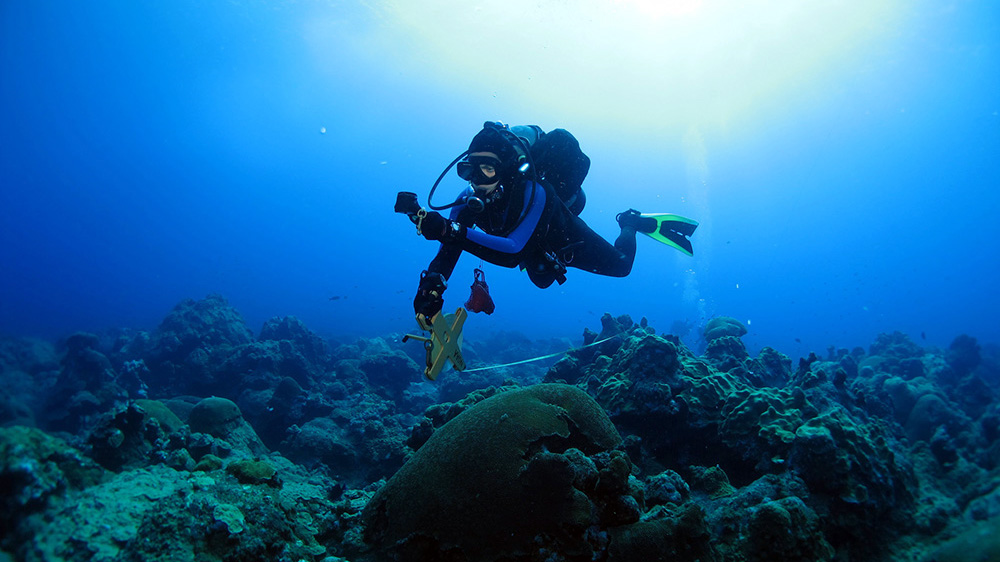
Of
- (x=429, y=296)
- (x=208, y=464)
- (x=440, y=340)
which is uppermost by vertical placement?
(x=429, y=296)

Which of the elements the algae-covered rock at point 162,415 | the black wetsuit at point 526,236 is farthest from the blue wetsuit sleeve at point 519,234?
the algae-covered rock at point 162,415

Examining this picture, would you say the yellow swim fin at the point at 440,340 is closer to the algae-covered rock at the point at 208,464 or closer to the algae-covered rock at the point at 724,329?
the algae-covered rock at the point at 208,464

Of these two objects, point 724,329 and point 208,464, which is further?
point 724,329

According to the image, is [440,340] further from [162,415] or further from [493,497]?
[162,415]

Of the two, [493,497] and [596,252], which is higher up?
[596,252]

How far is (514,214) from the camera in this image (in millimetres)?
5520

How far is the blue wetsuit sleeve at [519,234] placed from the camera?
4.70m

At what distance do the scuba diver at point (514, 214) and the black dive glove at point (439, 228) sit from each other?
0.4 inches

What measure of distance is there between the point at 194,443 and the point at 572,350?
870 centimetres

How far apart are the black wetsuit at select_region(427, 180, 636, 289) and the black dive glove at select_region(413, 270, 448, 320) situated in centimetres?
49

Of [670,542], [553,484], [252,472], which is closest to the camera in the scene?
[670,542]

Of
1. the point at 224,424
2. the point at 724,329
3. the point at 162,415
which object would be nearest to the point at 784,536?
the point at 224,424

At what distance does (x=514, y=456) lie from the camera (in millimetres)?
4363

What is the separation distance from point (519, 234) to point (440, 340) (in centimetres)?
183
